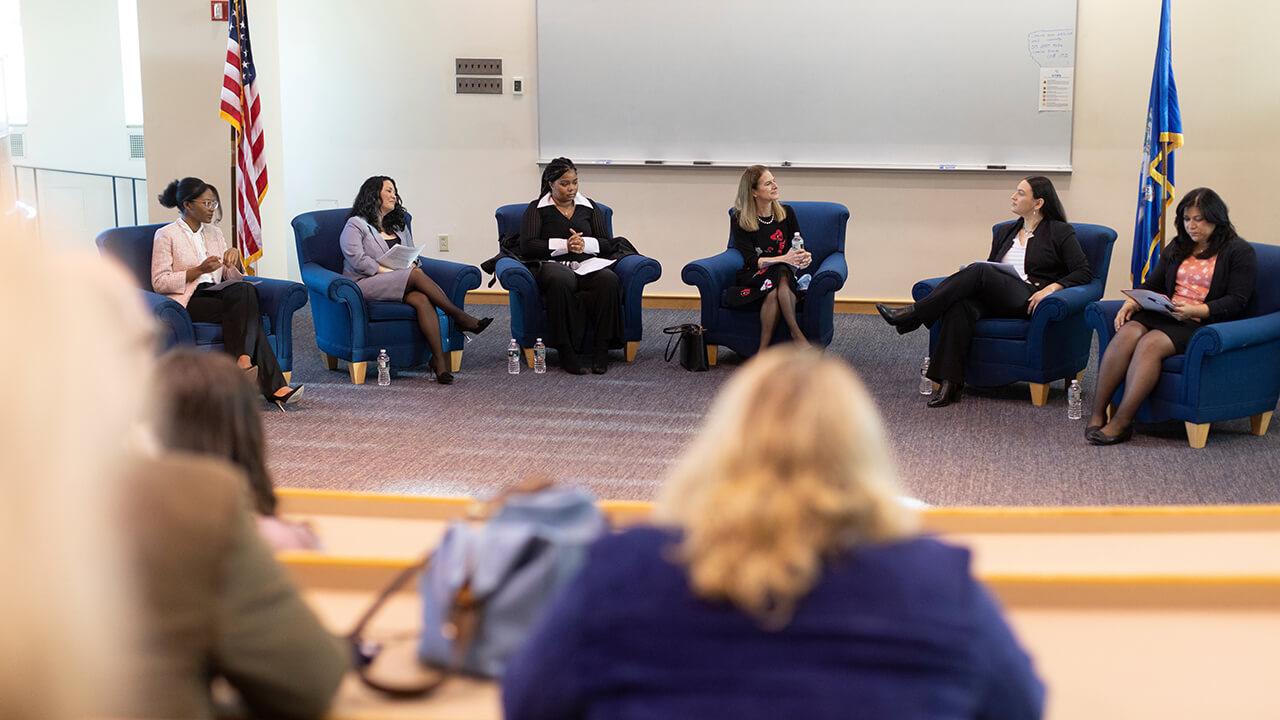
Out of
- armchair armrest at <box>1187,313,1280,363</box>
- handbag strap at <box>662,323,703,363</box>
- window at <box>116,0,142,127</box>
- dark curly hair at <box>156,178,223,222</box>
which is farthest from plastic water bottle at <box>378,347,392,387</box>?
window at <box>116,0,142,127</box>

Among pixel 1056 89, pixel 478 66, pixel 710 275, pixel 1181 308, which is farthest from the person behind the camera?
pixel 478 66

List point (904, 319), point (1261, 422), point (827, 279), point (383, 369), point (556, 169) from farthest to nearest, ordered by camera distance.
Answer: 1. point (556, 169)
2. point (827, 279)
3. point (383, 369)
4. point (904, 319)
5. point (1261, 422)

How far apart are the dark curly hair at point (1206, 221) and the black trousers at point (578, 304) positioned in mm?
3116

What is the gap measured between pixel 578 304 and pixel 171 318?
235 centimetres

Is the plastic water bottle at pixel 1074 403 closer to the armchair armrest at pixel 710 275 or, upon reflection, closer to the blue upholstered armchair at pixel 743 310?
the blue upholstered armchair at pixel 743 310

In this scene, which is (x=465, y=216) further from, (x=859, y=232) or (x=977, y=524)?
(x=977, y=524)

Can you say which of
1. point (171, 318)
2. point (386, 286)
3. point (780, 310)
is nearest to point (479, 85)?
point (386, 286)

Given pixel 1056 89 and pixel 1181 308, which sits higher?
pixel 1056 89

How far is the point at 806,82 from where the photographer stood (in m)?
8.39

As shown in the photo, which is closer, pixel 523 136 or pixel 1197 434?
pixel 1197 434

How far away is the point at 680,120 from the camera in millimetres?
8641

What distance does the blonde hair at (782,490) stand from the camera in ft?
4.07

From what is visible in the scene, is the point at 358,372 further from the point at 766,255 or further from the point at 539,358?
the point at 766,255

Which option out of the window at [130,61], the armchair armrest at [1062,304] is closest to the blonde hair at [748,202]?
the armchair armrest at [1062,304]
